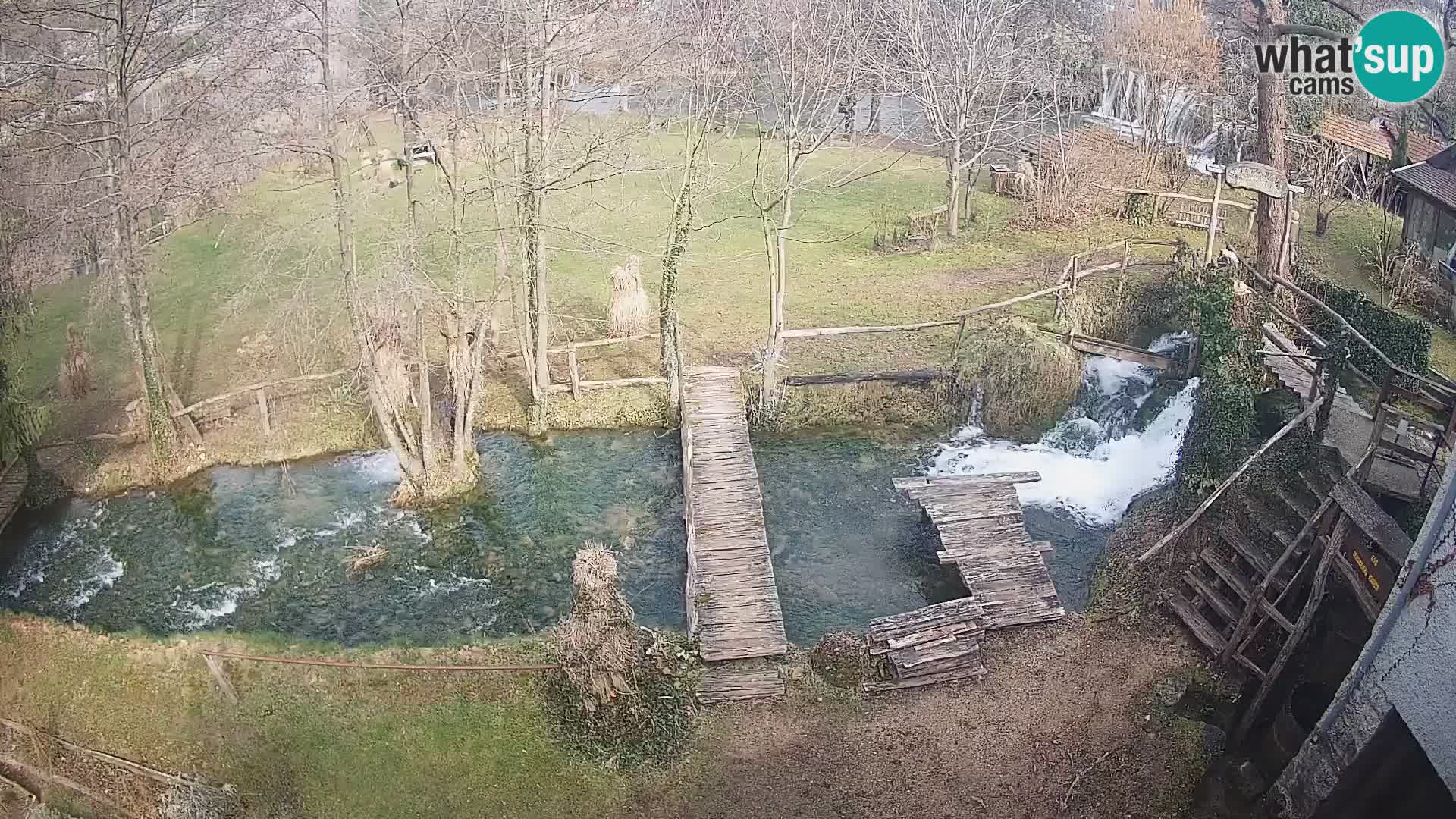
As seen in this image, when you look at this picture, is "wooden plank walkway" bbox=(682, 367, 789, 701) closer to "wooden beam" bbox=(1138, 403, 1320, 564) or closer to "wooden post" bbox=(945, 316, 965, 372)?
"wooden post" bbox=(945, 316, 965, 372)

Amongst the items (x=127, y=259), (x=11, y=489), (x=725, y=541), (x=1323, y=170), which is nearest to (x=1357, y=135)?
(x=1323, y=170)

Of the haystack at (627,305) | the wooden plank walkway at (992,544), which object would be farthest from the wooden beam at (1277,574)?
the haystack at (627,305)

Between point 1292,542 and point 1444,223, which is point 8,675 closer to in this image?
point 1292,542

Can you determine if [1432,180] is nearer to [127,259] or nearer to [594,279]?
[594,279]

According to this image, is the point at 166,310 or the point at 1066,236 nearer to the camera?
the point at 166,310

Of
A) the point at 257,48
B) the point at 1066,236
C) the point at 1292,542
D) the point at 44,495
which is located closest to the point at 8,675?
the point at 44,495

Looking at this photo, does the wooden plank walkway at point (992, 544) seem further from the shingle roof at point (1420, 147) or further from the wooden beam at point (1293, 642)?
the shingle roof at point (1420, 147)
